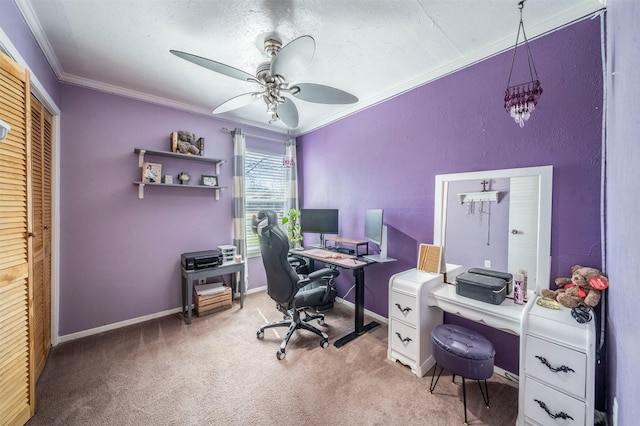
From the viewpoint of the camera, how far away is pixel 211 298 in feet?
9.76

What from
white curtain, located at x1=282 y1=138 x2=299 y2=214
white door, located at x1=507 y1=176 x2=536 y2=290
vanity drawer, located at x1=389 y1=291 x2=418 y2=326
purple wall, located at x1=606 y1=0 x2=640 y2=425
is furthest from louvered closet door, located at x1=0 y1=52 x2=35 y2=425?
white door, located at x1=507 y1=176 x2=536 y2=290

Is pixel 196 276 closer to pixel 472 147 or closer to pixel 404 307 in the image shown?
pixel 404 307

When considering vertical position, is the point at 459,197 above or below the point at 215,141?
below

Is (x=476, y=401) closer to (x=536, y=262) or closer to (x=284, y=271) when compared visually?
(x=536, y=262)

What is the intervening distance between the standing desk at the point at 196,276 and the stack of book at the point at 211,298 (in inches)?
4.2

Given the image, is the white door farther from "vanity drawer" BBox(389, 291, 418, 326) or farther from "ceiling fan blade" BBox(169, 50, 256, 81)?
"ceiling fan blade" BBox(169, 50, 256, 81)

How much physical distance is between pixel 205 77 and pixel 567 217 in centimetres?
323

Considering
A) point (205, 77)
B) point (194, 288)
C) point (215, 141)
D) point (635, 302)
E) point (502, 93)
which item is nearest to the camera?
point (635, 302)

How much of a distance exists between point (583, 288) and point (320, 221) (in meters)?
2.48

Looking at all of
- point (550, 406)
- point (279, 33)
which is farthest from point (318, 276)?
point (279, 33)

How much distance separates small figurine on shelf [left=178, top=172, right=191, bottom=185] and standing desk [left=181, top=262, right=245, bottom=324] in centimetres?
109

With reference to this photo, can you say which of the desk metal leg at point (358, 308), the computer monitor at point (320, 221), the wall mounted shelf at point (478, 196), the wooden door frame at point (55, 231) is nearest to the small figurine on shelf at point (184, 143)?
the wooden door frame at point (55, 231)

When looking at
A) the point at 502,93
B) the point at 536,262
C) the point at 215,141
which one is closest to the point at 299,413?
the point at 536,262

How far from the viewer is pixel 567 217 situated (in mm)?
1615
